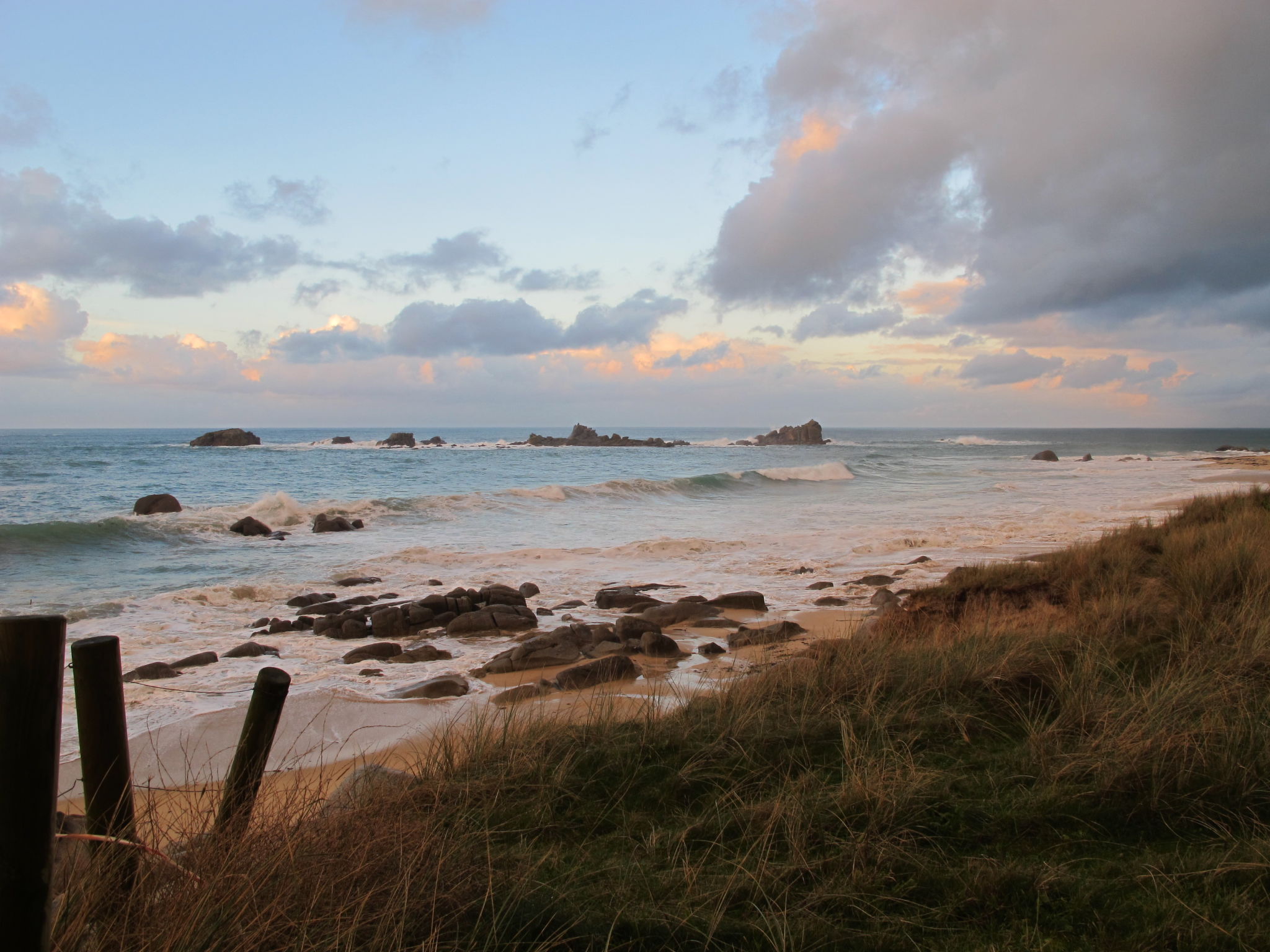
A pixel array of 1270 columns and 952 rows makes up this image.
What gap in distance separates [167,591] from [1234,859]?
15981mm

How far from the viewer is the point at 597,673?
854 centimetres

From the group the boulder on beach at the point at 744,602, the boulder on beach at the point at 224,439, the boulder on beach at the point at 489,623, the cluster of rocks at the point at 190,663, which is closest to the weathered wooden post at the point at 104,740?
the cluster of rocks at the point at 190,663

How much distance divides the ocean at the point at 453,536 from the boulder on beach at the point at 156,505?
0.78m

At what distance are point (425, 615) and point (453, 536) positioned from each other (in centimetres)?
1106

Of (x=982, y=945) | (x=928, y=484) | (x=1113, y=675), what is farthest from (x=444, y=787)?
(x=928, y=484)

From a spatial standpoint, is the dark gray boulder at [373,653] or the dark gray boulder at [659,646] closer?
the dark gray boulder at [659,646]

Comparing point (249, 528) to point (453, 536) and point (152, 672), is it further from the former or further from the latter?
point (152, 672)

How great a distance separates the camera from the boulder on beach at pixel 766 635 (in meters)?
10.1

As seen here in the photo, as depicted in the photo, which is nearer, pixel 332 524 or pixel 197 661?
pixel 197 661

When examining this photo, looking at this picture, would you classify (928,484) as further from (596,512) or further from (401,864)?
(401,864)

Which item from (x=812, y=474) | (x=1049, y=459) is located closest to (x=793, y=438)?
(x=1049, y=459)

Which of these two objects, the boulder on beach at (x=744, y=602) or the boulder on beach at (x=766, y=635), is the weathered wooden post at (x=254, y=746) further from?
the boulder on beach at (x=744, y=602)

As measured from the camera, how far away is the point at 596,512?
29500 mm

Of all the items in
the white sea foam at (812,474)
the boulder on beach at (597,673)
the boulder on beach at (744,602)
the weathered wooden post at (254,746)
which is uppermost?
the weathered wooden post at (254,746)
